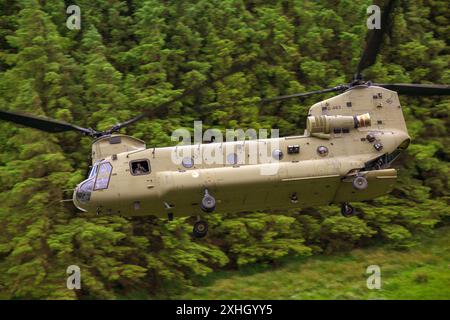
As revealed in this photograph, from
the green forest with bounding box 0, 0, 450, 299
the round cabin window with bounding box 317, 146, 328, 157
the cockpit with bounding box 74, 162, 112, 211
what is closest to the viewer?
the cockpit with bounding box 74, 162, 112, 211

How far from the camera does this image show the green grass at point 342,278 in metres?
21.5

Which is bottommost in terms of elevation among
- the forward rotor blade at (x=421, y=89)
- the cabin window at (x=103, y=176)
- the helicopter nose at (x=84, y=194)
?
the helicopter nose at (x=84, y=194)

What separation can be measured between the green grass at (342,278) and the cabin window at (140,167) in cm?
558

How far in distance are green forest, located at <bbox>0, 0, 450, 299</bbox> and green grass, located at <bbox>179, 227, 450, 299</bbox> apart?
1.40 ft

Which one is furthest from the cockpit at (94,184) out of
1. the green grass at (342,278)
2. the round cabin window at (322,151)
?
the green grass at (342,278)

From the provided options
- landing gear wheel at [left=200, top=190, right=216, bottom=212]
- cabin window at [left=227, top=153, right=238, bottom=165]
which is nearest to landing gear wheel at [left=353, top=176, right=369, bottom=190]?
cabin window at [left=227, top=153, right=238, bottom=165]

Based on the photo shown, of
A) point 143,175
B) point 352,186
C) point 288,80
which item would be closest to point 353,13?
point 288,80

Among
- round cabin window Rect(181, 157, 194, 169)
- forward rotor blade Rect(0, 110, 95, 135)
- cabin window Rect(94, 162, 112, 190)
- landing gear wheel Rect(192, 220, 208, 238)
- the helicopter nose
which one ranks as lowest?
landing gear wheel Rect(192, 220, 208, 238)

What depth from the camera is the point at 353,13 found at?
26.9 m

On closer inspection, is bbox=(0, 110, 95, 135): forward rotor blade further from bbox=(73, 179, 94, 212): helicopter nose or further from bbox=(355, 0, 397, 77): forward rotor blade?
bbox=(355, 0, 397, 77): forward rotor blade

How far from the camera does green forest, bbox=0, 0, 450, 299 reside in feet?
67.5

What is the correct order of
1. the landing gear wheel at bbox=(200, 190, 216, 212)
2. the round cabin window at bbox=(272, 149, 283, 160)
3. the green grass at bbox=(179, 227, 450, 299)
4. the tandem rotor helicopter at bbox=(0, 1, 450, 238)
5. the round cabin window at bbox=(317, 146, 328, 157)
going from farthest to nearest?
1. the green grass at bbox=(179, 227, 450, 299)
2. the round cabin window at bbox=(317, 146, 328, 157)
3. the round cabin window at bbox=(272, 149, 283, 160)
4. the tandem rotor helicopter at bbox=(0, 1, 450, 238)
5. the landing gear wheel at bbox=(200, 190, 216, 212)

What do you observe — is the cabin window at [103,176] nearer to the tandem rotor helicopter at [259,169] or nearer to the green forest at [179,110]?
the tandem rotor helicopter at [259,169]

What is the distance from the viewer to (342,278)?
22453mm
